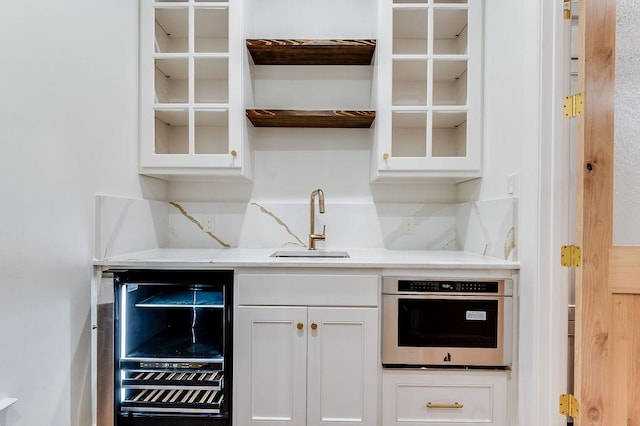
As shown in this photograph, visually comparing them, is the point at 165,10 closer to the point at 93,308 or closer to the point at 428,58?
the point at 428,58

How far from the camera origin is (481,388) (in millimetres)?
1644

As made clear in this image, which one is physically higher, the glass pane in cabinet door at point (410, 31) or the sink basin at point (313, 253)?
the glass pane in cabinet door at point (410, 31)

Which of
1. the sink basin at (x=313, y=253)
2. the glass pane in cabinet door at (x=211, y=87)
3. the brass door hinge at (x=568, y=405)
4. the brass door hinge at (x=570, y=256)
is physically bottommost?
the brass door hinge at (x=568, y=405)

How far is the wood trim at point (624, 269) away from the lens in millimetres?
1315

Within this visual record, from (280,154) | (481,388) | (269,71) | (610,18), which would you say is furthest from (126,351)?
(610,18)

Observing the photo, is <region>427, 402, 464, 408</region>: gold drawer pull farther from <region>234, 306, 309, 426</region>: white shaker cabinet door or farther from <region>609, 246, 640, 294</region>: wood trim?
<region>609, 246, 640, 294</region>: wood trim

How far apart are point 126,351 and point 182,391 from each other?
1.05 feet

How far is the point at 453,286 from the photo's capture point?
5.44ft

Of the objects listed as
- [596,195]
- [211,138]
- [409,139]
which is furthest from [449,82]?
[211,138]

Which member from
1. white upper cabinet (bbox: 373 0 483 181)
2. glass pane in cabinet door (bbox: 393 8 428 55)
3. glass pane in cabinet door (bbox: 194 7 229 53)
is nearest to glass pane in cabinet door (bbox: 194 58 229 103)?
glass pane in cabinet door (bbox: 194 7 229 53)

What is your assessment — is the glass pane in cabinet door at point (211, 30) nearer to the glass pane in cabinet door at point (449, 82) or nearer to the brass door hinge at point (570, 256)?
the glass pane in cabinet door at point (449, 82)

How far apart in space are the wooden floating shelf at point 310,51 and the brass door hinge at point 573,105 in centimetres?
104

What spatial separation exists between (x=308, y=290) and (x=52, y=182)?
1.10 m

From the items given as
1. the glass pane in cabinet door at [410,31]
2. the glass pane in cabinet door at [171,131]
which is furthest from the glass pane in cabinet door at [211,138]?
the glass pane in cabinet door at [410,31]
